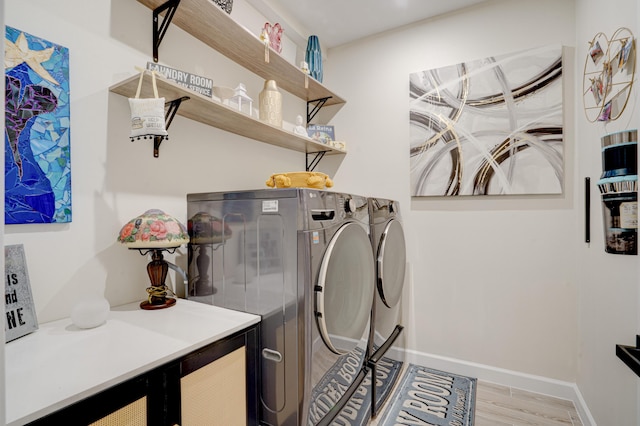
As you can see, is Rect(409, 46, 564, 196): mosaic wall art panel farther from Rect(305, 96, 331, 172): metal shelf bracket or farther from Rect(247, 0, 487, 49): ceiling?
Rect(305, 96, 331, 172): metal shelf bracket

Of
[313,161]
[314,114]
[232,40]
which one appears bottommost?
[313,161]

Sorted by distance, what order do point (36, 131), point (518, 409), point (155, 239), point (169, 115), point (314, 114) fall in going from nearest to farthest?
1. point (36, 131)
2. point (155, 239)
3. point (169, 115)
4. point (518, 409)
5. point (314, 114)

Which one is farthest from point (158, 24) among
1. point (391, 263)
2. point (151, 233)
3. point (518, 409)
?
point (518, 409)

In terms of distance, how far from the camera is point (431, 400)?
1941 millimetres

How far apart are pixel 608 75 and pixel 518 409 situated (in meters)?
1.91

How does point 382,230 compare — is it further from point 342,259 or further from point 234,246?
point 234,246

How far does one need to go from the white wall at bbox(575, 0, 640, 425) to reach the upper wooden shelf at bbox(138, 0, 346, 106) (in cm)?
164

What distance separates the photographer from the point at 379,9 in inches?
88.0

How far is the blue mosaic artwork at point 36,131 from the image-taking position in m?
1.06

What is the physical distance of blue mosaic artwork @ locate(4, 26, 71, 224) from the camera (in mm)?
1062

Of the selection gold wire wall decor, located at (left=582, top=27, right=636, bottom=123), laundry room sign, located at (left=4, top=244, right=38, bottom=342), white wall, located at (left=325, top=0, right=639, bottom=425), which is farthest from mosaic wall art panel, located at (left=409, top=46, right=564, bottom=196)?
laundry room sign, located at (left=4, top=244, right=38, bottom=342)

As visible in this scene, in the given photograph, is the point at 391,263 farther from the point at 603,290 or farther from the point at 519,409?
the point at 519,409

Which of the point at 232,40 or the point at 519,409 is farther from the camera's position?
the point at 519,409

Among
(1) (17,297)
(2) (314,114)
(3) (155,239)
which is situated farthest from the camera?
(2) (314,114)
